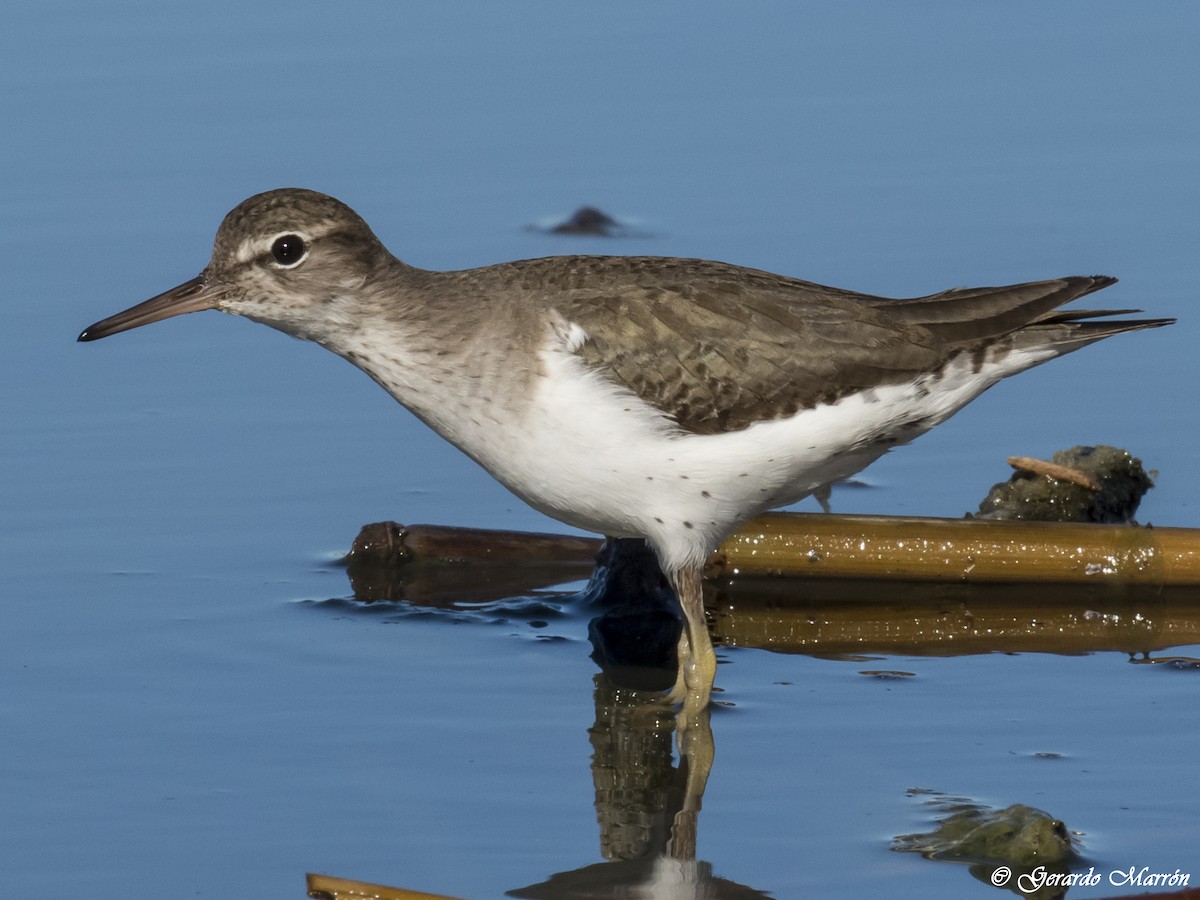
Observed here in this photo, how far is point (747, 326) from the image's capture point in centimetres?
867

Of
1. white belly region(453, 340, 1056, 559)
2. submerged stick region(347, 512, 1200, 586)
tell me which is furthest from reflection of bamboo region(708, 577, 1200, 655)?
white belly region(453, 340, 1056, 559)

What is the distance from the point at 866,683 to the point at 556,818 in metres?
1.88

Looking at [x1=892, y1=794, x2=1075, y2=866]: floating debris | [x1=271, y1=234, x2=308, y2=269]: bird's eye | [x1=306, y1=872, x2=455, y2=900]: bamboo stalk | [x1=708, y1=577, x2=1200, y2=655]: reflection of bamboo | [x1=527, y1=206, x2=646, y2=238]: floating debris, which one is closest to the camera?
[x1=306, y1=872, x2=455, y2=900]: bamboo stalk

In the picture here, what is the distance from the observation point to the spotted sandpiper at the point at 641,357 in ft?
27.3

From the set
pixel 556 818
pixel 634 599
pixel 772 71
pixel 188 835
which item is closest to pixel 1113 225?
pixel 772 71

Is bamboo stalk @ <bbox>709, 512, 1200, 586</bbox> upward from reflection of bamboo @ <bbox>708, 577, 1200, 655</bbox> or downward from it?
upward

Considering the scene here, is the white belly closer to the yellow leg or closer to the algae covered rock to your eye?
the yellow leg

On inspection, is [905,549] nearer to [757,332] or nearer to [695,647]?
[695,647]

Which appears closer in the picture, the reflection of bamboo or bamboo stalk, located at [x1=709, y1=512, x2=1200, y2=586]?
the reflection of bamboo

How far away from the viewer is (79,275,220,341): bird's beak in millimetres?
8648

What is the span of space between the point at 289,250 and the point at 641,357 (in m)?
1.70

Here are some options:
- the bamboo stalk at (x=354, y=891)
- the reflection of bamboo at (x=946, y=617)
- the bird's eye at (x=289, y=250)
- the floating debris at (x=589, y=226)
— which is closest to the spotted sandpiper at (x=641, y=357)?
the bird's eye at (x=289, y=250)

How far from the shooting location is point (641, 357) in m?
8.45

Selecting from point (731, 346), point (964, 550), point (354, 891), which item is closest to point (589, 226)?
point (964, 550)
